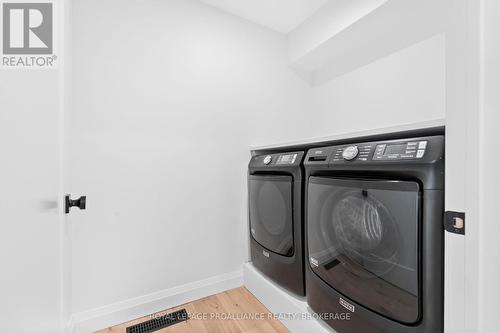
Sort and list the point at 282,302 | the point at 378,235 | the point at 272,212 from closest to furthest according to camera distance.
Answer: the point at 378,235 → the point at 282,302 → the point at 272,212

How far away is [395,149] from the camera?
804 millimetres

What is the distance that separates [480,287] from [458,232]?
124 millimetres

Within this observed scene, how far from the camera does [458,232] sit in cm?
57

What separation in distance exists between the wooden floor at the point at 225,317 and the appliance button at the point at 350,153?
1060 millimetres

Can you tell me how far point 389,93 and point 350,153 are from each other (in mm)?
1033

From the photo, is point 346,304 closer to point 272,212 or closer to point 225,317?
point 272,212

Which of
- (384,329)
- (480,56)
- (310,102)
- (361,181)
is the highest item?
(310,102)

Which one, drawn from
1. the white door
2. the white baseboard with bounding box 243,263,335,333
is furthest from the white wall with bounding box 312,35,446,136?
the white door

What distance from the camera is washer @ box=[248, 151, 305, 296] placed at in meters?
1.27

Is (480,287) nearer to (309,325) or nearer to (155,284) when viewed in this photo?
(309,325)

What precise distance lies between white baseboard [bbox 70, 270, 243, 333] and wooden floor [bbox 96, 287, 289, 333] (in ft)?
0.11

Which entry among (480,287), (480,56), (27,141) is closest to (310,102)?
(480,56)

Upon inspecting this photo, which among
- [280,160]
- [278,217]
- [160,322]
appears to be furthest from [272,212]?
[160,322]

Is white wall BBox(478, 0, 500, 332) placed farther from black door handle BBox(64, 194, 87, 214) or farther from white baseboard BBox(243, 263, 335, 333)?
black door handle BBox(64, 194, 87, 214)
